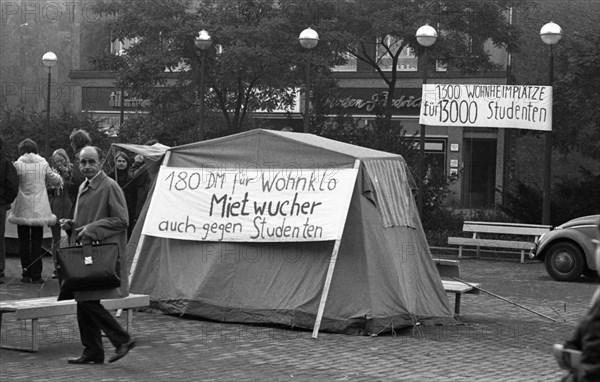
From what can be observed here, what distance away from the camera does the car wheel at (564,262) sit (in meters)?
18.7

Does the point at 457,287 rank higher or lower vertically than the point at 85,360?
higher

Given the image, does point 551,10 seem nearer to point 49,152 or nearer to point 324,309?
point 49,152

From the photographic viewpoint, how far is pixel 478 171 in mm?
43719

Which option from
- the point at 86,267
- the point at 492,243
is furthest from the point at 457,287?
the point at 492,243

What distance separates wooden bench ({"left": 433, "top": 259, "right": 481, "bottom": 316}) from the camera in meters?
13.1

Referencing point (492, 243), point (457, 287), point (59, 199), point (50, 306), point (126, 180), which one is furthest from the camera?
point (492, 243)

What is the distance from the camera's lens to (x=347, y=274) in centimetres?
1193

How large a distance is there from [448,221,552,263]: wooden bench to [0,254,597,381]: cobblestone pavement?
8.72 m

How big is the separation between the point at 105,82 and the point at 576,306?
37550 millimetres

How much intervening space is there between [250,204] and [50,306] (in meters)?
3.26

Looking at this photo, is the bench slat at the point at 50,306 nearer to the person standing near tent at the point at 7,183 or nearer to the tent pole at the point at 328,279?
the tent pole at the point at 328,279

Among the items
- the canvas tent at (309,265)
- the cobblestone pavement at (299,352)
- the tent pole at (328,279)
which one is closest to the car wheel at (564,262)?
the cobblestone pavement at (299,352)

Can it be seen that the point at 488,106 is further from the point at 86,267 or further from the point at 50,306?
the point at 86,267

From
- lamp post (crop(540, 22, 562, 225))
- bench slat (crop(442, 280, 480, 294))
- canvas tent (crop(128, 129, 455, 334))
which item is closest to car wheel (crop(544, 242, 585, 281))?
lamp post (crop(540, 22, 562, 225))
